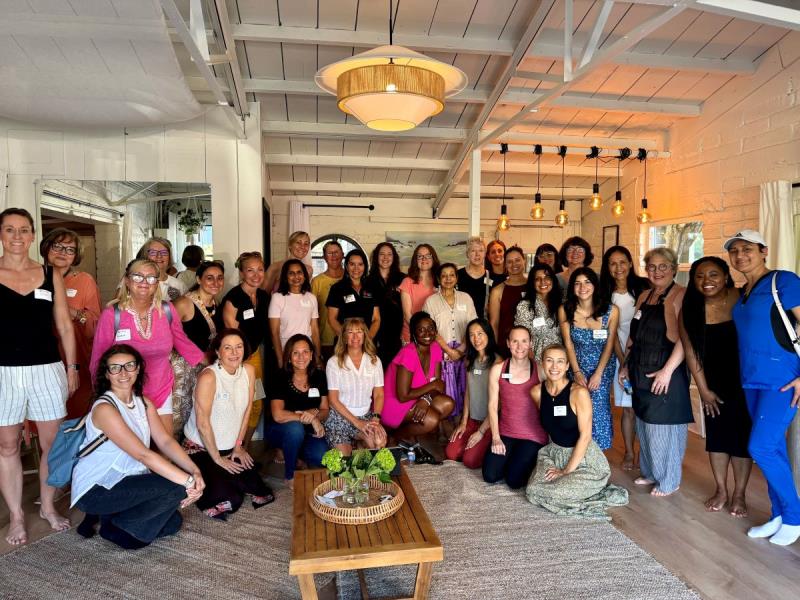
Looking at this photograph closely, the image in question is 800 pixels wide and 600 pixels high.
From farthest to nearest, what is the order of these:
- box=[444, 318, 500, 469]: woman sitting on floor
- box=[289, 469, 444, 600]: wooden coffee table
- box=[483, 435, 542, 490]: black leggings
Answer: box=[444, 318, 500, 469]: woman sitting on floor, box=[483, 435, 542, 490]: black leggings, box=[289, 469, 444, 600]: wooden coffee table

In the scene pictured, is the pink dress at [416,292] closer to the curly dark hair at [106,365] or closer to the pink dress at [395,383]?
the pink dress at [395,383]

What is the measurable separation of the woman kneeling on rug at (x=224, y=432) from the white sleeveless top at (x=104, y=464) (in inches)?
17.9

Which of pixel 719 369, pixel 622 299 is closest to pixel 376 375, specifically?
pixel 622 299

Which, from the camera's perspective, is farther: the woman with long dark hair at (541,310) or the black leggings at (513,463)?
the woman with long dark hair at (541,310)

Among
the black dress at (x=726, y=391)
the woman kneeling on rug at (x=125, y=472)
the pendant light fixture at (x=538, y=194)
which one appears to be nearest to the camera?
the woman kneeling on rug at (x=125, y=472)

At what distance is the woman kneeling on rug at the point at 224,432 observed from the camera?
10.1ft

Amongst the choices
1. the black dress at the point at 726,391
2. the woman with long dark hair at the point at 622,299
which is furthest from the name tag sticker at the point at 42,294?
the black dress at the point at 726,391

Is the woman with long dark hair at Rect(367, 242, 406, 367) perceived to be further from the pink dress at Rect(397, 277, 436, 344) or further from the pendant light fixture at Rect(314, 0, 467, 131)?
the pendant light fixture at Rect(314, 0, 467, 131)

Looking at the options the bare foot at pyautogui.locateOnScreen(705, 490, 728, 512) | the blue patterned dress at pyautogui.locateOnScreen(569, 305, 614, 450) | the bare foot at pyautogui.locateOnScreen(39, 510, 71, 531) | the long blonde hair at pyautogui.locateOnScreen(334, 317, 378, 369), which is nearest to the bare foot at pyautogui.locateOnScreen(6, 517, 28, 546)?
the bare foot at pyautogui.locateOnScreen(39, 510, 71, 531)

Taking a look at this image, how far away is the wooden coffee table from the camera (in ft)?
6.23

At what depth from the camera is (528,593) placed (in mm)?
2295

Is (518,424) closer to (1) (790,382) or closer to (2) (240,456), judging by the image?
(1) (790,382)

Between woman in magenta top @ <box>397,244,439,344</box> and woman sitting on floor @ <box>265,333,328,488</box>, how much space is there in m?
0.87

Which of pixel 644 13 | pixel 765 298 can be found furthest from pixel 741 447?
pixel 644 13
